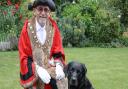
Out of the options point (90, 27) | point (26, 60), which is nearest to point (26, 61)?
point (26, 60)

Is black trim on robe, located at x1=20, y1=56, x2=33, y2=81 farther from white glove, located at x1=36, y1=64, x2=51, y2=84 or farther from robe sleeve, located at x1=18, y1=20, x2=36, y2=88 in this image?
white glove, located at x1=36, y1=64, x2=51, y2=84

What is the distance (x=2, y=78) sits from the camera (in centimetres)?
905

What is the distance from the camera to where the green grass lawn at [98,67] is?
27.8 ft

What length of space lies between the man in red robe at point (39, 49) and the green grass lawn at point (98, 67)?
341 centimetres

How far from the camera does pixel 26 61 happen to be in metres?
4.62

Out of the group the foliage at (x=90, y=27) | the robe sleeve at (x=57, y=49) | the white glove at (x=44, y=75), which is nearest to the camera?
the white glove at (x=44, y=75)

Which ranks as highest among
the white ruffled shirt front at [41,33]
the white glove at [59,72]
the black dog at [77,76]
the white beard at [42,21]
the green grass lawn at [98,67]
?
the white beard at [42,21]

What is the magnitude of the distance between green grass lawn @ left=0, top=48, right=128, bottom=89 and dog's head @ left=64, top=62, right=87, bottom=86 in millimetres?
3045

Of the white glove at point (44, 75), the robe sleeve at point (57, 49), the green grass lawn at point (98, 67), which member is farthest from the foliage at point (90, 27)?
the white glove at point (44, 75)

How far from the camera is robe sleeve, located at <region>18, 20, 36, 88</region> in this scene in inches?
182

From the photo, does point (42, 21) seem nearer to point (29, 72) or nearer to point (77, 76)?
point (29, 72)

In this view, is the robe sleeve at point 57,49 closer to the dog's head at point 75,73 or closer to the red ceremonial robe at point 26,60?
Answer: the red ceremonial robe at point 26,60

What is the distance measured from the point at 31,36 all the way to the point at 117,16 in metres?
12.3

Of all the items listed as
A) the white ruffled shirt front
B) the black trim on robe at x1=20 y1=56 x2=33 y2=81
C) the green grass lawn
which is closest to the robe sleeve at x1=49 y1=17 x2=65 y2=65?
the white ruffled shirt front
